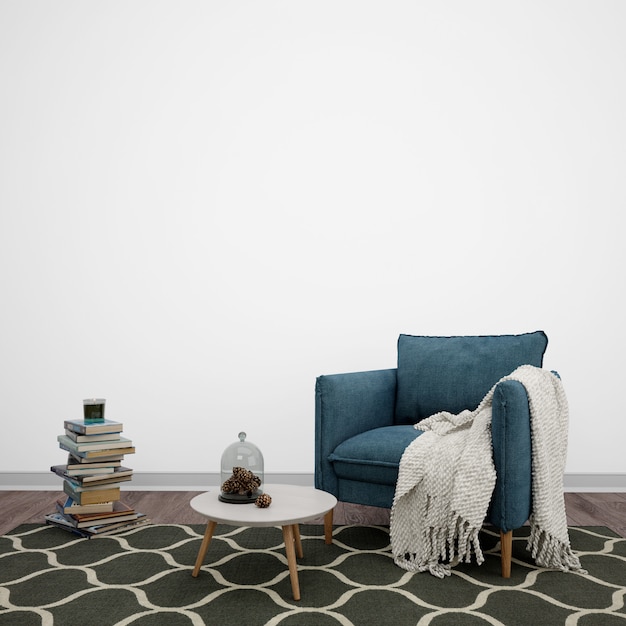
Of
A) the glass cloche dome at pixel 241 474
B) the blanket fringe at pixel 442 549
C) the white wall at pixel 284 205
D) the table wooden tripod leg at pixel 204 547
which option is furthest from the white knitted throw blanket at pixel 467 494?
the white wall at pixel 284 205

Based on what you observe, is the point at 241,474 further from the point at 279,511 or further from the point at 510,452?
the point at 510,452

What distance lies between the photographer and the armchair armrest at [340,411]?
2.61 meters

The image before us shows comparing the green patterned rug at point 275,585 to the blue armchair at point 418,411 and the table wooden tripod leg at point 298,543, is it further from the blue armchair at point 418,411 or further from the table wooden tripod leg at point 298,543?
the blue armchair at point 418,411

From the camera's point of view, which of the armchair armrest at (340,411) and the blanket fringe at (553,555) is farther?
the armchair armrest at (340,411)

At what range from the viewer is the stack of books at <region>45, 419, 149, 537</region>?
8.96ft

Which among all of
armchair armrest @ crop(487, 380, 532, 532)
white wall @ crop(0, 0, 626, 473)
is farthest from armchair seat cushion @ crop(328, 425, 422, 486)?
white wall @ crop(0, 0, 626, 473)

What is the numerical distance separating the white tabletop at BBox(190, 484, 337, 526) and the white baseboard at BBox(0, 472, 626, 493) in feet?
4.09

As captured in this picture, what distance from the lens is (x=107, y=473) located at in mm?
2812

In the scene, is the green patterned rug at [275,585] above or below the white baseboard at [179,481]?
above

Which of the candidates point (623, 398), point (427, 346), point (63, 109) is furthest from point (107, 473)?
point (623, 398)

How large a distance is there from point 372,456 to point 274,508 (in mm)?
555

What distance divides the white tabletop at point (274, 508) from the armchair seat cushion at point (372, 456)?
26cm

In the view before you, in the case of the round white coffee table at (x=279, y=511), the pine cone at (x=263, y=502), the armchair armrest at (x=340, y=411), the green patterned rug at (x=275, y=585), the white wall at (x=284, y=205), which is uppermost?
the white wall at (x=284, y=205)

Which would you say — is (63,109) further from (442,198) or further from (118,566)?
(118,566)
